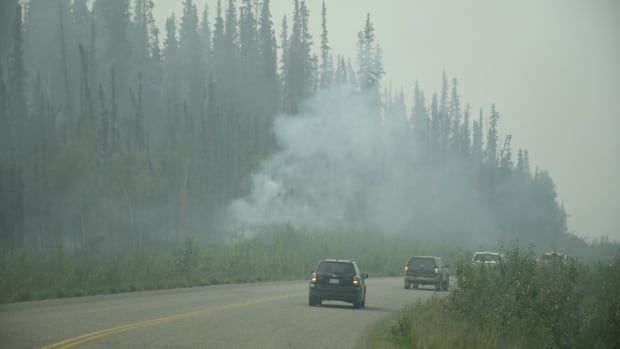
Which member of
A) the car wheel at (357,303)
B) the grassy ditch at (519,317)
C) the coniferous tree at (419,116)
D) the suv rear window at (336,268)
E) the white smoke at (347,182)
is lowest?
the car wheel at (357,303)

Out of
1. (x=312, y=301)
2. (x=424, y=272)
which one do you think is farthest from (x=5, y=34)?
(x=312, y=301)

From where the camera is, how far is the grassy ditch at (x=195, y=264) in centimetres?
3269

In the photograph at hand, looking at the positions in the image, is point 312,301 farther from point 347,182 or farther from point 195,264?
point 347,182

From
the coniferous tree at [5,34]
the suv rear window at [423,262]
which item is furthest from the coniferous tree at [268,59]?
the suv rear window at [423,262]

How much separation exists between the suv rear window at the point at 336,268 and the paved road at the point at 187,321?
131 centimetres

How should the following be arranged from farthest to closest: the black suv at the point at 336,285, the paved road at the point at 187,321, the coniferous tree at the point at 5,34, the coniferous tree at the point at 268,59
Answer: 1. the coniferous tree at the point at 268,59
2. the coniferous tree at the point at 5,34
3. the black suv at the point at 336,285
4. the paved road at the point at 187,321

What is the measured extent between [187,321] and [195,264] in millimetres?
22182

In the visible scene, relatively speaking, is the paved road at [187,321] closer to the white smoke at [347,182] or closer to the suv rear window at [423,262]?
the suv rear window at [423,262]

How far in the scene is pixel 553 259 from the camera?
24.8 m

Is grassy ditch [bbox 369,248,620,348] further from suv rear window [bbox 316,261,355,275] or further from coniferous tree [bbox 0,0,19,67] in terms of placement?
coniferous tree [bbox 0,0,19,67]

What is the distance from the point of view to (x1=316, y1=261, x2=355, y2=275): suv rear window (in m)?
30.6

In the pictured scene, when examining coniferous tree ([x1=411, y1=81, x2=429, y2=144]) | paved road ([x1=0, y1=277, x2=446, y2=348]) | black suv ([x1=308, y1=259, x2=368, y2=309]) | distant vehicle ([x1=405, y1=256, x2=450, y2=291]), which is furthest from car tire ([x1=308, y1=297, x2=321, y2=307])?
coniferous tree ([x1=411, y1=81, x2=429, y2=144])

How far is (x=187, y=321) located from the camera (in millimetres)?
22469

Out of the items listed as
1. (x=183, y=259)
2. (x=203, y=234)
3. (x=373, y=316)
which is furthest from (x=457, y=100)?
(x=373, y=316)
